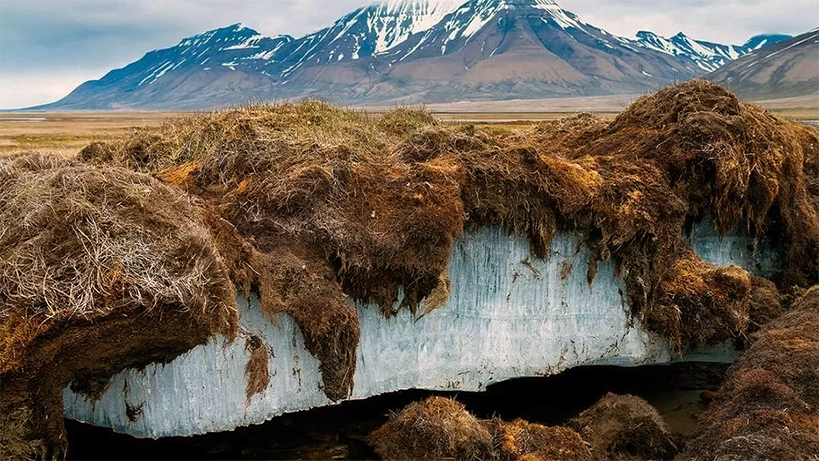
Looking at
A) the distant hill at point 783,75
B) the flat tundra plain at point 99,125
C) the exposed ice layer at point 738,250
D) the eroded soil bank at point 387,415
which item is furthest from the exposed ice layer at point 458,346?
the distant hill at point 783,75

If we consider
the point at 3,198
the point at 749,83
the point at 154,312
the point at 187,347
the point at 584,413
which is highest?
the point at 749,83

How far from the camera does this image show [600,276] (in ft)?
45.7

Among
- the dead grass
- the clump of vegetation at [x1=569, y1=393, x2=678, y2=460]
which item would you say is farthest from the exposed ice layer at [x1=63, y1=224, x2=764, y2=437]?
the dead grass

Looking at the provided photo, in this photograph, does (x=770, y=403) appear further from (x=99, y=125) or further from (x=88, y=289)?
(x=99, y=125)

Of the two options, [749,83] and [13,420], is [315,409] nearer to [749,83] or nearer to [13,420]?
[13,420]

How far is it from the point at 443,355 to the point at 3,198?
8.15m

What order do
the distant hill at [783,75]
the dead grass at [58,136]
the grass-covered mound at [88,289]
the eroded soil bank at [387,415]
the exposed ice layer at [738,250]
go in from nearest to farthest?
the grass-covered mound at [88,289] → the eroded soil bank at [387,415] → the exposed ice layer at [738,250] → the dead grass at [58,136] → the distant hill at [783,75]

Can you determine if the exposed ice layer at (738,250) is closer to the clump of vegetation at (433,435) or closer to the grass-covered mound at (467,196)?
the grass-covered mound at (467,196)

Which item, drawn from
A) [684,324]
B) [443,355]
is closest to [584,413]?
[443,355]

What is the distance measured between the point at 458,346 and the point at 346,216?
12.0 feet

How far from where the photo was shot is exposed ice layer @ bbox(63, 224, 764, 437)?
10648 millimetres

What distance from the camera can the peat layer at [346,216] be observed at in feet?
26.8

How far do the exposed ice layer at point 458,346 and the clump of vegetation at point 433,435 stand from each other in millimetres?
1513

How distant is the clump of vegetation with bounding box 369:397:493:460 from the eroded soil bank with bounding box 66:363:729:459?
44 centimetres
